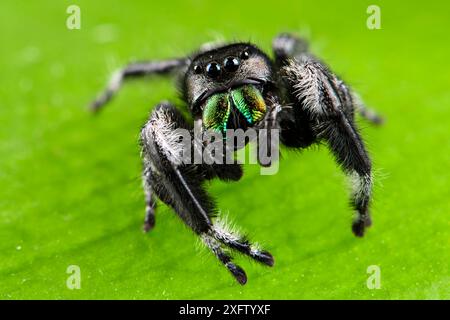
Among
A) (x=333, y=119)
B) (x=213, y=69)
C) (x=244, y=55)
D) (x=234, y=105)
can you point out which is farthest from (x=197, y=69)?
(x=333, y=119)

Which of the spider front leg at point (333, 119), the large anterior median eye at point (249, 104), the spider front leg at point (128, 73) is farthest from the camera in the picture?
the spider front leg at point (128, 73)

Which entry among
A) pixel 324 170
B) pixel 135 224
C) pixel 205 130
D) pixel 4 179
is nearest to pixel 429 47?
pixel 324 170

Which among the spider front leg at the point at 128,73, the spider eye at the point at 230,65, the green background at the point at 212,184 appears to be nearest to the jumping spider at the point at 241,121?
the spider eye at the point at 230,65

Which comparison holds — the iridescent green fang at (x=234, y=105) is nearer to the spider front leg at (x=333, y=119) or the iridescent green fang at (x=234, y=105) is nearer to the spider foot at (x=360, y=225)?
the spider front leg at (x=333, y=119)

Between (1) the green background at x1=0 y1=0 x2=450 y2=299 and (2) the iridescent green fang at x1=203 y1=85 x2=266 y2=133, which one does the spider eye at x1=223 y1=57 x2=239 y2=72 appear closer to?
(2) the iridescent green fang at x1=203 y1=85 x2=266 y2=133

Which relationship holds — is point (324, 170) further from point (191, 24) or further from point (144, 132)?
point (191, 24)

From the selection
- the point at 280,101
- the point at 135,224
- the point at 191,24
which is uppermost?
the point at 191,24

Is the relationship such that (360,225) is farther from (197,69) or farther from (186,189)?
(197,69)
